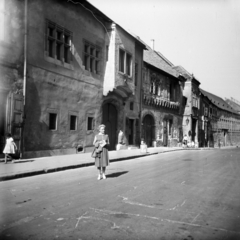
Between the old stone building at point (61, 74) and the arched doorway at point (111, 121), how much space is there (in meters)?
0.05

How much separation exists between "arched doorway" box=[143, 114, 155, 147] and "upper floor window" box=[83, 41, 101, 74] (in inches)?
415

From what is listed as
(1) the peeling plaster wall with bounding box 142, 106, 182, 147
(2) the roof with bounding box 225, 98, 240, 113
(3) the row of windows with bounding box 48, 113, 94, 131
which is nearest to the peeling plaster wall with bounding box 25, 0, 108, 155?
(3) the row of windows with bounding box 48, 113, 94, 131

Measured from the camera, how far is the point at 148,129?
98.1ft

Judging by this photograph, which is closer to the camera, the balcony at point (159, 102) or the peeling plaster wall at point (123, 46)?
the peeling plaster wall at point (123, 46)

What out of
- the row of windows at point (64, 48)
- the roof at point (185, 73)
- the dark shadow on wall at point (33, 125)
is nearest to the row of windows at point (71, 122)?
the dark shadow on wall at point (33, 125)

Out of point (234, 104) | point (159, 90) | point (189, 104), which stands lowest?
point (189, 104)

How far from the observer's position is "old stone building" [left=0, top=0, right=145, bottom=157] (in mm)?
13608

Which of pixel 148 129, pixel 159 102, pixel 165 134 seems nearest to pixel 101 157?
pixel 148 129

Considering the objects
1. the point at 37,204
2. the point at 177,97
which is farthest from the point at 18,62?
the point at 177,97

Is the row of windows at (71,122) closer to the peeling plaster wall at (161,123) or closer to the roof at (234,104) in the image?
the peeling plaster wall at (161,123)

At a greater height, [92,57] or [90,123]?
[92,57]

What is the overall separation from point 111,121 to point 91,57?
5568 millimetres

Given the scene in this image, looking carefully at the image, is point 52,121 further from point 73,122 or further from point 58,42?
point 58,42

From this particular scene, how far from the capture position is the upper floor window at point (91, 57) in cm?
1908
